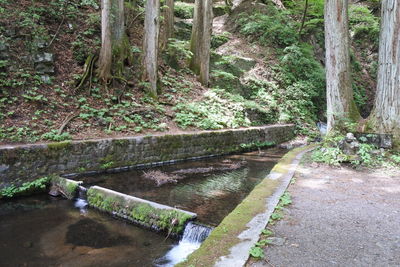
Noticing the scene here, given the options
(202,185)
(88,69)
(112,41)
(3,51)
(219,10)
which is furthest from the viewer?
(219,10)

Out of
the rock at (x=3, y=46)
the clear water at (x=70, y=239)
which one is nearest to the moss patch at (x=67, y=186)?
the clear water at (x=70, y=239)

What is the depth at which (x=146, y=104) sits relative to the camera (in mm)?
11172

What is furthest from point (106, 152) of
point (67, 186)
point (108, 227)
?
point (108, 227)

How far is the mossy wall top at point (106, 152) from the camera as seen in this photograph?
643 centimetres

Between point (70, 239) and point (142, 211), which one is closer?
point (70, 239)

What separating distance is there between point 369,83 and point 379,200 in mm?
19306

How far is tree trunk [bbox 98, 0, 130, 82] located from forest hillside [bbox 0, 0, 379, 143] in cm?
33

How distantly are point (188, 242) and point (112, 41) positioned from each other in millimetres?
9462

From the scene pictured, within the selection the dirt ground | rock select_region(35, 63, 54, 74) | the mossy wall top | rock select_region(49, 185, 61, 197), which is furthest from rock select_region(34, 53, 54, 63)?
the dirt ground

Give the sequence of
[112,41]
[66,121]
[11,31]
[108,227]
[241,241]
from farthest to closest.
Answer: [112,41] < [11,31] < [66,121] < [108,227] < [241,241]

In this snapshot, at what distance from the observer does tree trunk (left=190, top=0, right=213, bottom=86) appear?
1521 cm

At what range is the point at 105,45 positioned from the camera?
10484mm

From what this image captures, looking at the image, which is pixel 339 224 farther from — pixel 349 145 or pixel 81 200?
pixel 81 200

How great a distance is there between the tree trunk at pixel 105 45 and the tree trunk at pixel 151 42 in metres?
1.64
